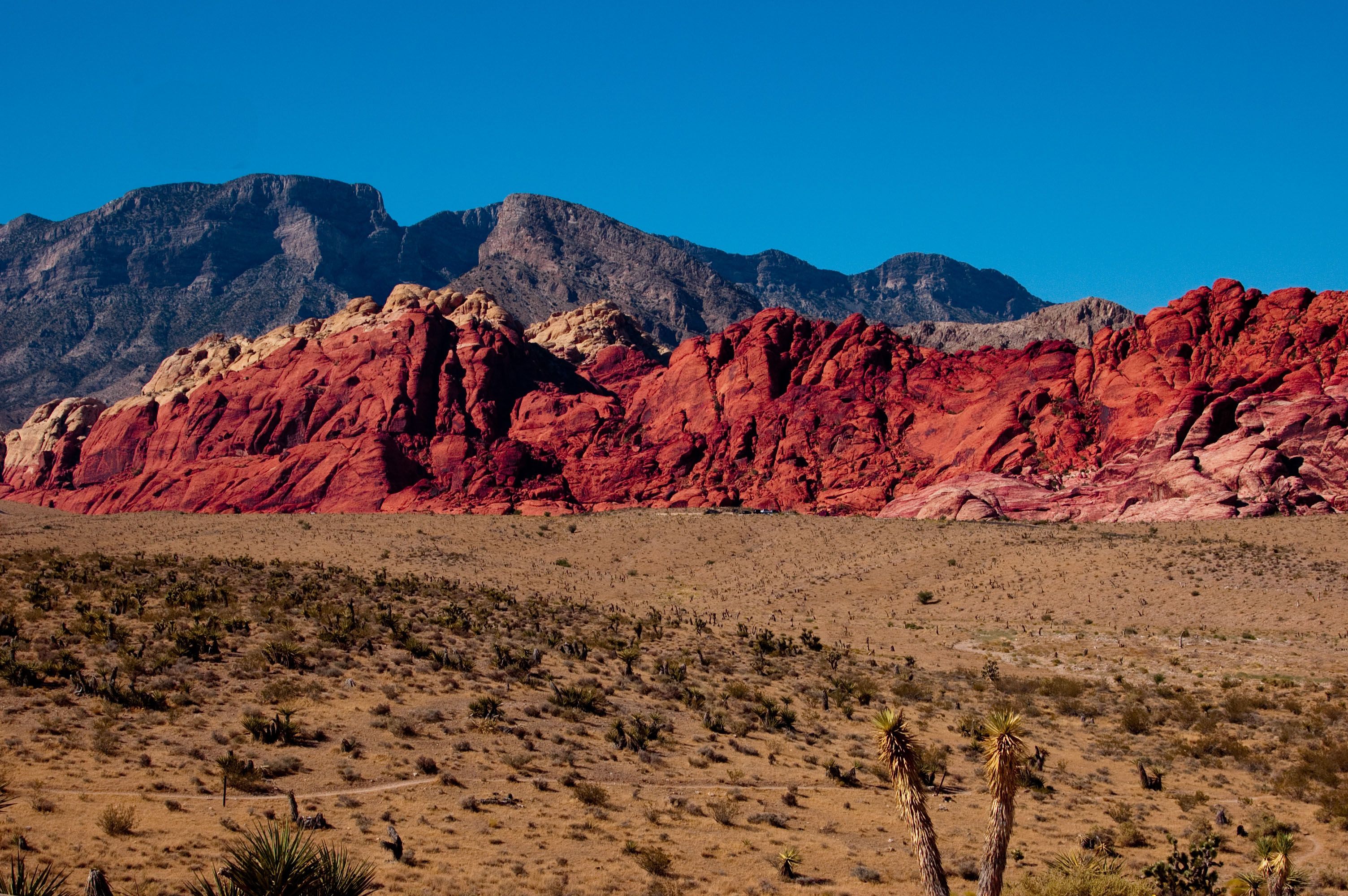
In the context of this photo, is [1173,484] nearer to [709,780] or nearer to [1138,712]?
[1138,712]

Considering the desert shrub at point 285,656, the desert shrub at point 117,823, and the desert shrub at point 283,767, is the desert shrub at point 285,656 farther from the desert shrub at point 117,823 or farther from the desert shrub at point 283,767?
the desert shrub at point 117,823

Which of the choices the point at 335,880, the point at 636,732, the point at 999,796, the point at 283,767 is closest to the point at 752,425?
the point at 636,732

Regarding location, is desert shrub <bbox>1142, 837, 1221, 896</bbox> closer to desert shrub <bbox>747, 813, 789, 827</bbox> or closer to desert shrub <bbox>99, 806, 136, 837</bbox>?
desert shrub <bbox>747, 813, 789, 827</bbox>

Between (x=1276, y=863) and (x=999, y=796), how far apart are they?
185 inches

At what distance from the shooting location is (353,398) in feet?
330

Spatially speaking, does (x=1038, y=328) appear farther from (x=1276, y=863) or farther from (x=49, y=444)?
(x=1276, y=863)

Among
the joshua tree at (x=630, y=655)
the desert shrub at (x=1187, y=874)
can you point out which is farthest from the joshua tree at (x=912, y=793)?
the joshua tree at (x=630, y=655)

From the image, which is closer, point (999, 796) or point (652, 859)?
point (999, 796)

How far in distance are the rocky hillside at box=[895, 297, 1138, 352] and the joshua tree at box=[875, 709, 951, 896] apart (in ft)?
491

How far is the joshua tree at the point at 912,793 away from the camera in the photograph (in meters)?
12.8

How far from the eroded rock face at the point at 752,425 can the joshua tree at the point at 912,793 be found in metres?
58.8

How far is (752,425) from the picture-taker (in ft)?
312

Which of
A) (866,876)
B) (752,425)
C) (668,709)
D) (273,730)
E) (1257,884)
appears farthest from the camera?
(752,425)

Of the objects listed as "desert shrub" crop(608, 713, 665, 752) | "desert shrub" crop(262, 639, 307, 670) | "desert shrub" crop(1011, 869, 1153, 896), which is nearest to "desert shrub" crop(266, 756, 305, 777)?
"desert shrub" crop(608, 713, 665, 752)
